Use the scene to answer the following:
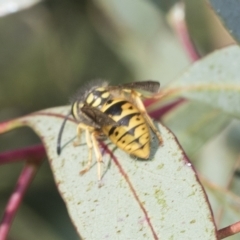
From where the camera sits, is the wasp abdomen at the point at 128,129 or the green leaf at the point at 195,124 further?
the green leaf at the point at 195,124

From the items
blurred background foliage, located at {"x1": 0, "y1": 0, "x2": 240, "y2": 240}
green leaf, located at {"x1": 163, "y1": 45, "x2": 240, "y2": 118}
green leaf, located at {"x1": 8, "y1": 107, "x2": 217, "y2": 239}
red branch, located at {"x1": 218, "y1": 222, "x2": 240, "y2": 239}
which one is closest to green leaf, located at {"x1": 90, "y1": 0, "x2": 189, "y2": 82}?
blurred background foliage, located at {"x1": 0, "y1": 0, "x2": 240, "y2": 240}

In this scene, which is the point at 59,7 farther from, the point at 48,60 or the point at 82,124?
the point at 82,124

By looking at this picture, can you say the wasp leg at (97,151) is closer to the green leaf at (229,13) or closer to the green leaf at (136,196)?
the green leaf at (136,196)

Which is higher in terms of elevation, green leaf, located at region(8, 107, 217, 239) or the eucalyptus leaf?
the eucalyptus leaf

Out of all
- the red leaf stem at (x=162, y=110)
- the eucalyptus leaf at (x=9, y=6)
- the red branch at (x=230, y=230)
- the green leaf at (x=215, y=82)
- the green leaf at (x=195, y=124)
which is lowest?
the green leaf at (x=195, y=124)

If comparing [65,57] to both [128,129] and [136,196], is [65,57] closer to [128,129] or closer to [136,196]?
[128,129]

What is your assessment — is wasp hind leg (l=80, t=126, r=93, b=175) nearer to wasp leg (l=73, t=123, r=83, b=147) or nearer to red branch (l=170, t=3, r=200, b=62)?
wasp leg (l=73, t=123, r=83, b=147)

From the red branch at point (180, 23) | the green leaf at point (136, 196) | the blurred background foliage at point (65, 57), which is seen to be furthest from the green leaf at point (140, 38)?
the green leaf at point (136, 196)
